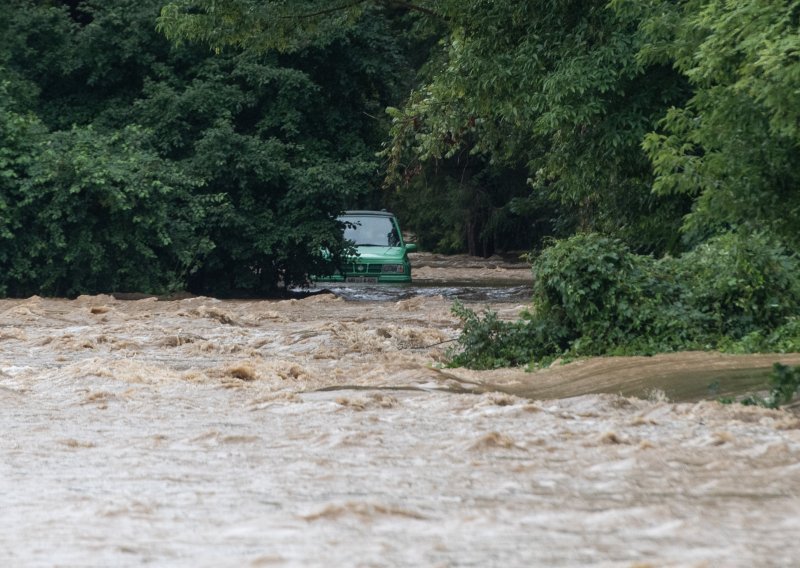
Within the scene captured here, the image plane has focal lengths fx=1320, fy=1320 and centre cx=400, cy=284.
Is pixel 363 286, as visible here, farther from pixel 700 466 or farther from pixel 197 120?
pixel 700 466

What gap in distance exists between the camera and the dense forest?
10.4 metres

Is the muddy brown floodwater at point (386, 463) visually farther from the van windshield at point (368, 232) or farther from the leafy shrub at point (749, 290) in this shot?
the van windshield at point (368, 232)

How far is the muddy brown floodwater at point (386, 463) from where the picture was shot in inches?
238

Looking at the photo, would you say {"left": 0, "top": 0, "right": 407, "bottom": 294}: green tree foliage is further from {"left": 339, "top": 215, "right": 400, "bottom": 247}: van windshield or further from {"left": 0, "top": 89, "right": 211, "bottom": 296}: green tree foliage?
{"left": 339, "top": 215, "right": 400, "bottom": 247}: van windshield

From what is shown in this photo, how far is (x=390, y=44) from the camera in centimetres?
2870

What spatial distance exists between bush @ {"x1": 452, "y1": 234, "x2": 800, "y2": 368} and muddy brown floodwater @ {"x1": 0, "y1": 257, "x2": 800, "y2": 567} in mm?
741

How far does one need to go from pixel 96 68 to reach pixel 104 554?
23244mm

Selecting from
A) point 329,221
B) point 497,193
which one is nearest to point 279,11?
point 329,221

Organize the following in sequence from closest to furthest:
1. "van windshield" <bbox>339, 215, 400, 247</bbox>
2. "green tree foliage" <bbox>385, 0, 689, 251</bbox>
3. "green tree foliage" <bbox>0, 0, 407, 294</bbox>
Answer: "green tree foliage" <bbox>385, 0, 689, 251</bbox>, "green tree foliage" <bbox>0, 0, 407, 294</bbox>, "van windshield" <bbox>339, 215, 400, 247</bbox>

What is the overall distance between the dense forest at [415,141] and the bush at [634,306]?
3cm

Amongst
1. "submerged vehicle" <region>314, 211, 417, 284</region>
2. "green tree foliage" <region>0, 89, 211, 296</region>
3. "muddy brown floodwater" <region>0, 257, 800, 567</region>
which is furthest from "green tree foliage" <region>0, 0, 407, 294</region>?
"muddy brown floodwater" <region>0, 257, 800, 567</region>

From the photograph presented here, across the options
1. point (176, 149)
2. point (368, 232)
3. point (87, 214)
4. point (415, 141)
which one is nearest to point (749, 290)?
point (415, 141)

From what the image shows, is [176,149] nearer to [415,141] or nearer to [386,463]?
[415,141]

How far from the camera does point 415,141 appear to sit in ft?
84.1
